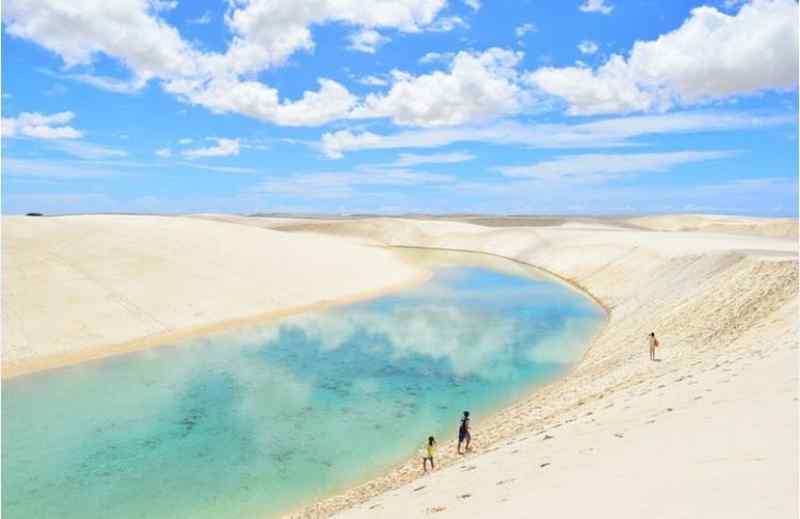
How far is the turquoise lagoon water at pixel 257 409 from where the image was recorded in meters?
18.1

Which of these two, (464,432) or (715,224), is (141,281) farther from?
(715,224)

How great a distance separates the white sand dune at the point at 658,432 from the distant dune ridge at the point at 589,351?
6 cm

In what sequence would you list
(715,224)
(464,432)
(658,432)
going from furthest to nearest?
1. (715,224)
2. (464,432)
3. (658,432)

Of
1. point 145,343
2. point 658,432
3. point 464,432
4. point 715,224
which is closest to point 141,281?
point 145,343

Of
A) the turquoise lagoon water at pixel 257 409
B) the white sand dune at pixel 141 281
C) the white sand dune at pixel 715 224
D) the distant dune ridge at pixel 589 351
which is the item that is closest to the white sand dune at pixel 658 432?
the distant dune ridge at pixel 589 351

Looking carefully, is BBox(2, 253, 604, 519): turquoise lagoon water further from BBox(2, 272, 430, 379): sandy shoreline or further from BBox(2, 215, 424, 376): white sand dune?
BBox(2, 215, 424, 376): white sand dune

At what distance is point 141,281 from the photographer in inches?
1877

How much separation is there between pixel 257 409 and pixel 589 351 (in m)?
19.5

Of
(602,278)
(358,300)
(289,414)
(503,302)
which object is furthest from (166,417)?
(602,278)

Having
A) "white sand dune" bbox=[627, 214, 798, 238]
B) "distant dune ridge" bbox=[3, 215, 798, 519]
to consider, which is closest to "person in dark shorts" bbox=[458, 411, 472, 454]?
"distant dune ridge" bbox=[3, 215, 798, 519]

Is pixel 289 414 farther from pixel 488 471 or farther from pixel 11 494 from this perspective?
pixel 488 471

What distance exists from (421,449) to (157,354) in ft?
69.5

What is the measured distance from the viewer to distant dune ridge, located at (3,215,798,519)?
10.0m

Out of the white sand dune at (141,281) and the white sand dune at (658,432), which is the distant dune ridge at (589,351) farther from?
the white sand dune at (141,281)
